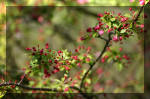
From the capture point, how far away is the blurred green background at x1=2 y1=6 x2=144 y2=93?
9.88 feet

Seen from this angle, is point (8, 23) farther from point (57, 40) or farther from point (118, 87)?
point (118, 87)

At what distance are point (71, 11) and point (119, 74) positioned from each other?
137cm

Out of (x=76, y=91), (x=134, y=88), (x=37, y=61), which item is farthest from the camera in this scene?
(x=134, y=88)

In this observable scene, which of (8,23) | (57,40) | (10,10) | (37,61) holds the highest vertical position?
(10,10)

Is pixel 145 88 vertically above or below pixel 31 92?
below

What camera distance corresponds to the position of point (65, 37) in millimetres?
3180

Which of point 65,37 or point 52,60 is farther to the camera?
point 65,37

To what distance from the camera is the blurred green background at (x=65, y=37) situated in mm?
3012

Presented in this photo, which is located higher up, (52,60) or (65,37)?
(65,37)

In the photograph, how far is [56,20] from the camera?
3174 mm

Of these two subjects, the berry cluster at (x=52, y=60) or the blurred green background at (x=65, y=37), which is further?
the blurred green background at (x=65, y=37)

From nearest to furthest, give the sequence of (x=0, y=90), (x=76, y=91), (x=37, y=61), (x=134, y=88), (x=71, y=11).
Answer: (x=0, y=90) → (x=37, y=61) → (x=76, y=91) → (x=134, y=88) → (x=71, y=11)

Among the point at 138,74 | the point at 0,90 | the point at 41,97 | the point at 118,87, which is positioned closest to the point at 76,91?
the point at 41,97

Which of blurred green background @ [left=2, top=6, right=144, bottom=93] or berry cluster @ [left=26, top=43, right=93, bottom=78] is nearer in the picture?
berry cluster @ [left=26, top=43, right=93, bottom=78]
